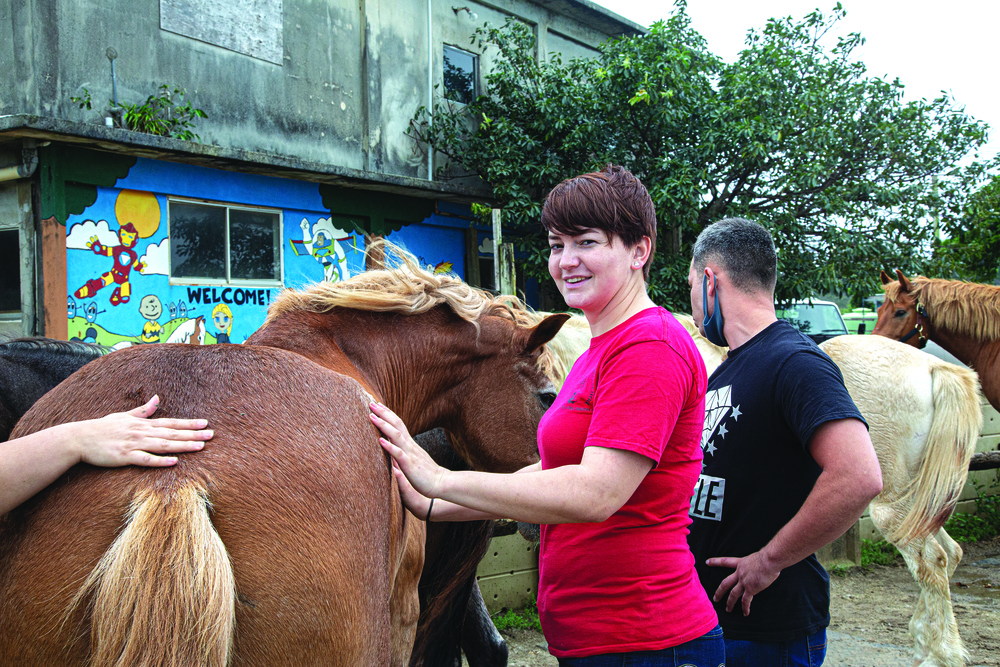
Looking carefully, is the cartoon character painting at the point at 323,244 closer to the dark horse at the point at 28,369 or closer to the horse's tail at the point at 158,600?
the dark horse at the point at 28,369

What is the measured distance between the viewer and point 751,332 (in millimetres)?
2438

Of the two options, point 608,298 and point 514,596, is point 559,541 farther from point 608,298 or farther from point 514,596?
point 514,596

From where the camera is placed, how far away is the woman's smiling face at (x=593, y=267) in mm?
1648

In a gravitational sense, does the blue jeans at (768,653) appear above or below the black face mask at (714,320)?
below

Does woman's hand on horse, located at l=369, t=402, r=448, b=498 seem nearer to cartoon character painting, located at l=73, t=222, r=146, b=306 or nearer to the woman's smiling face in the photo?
the woman's smiling face

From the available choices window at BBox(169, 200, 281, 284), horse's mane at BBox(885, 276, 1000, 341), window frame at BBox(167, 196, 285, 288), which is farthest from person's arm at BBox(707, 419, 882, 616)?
window at BBox(169, 200, 281, 284)

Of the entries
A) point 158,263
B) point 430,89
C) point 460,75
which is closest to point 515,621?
point 158,263

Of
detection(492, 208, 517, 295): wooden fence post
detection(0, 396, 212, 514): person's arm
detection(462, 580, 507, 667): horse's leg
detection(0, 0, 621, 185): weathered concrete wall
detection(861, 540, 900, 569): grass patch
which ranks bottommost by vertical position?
detection(861, 540, 900, 569): grass patch

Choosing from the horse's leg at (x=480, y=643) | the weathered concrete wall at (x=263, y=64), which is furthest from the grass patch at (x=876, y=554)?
the weathered concrete wall at (x=263, y=64)

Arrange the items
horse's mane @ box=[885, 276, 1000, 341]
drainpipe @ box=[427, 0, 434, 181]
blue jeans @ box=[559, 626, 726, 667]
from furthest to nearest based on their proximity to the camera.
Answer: drainpipe @ box=[427, 0, 434, 181] → horse's mane @ box=[885, 276, 1000, 341] → blue jeans @ box=[559, 626, 726, 667]

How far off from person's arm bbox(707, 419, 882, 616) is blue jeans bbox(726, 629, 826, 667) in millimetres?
147

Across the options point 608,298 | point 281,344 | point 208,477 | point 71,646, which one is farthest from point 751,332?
point 71,646

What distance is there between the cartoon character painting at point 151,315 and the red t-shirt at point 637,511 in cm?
736

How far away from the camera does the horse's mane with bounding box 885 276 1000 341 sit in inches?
240
